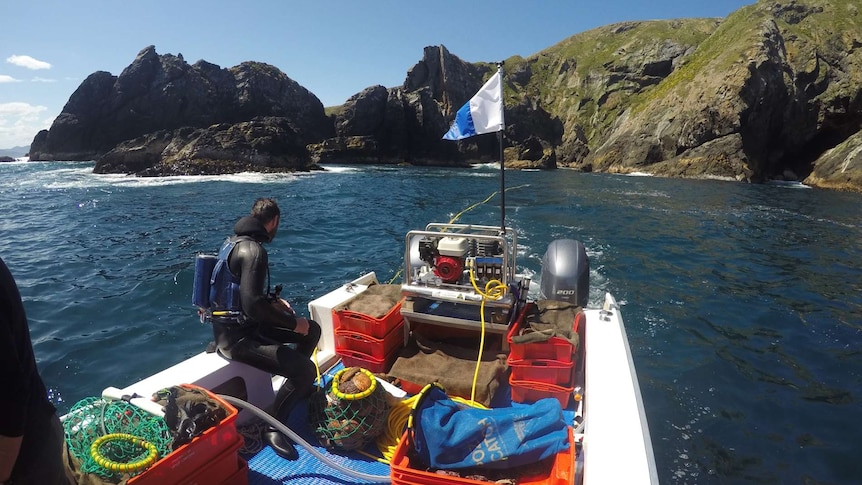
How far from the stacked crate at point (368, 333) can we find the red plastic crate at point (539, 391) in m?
1.53

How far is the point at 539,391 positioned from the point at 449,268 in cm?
172

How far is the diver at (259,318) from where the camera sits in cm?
377

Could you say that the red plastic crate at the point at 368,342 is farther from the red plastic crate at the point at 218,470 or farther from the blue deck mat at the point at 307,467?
the red plastic crate at the point at 218,470

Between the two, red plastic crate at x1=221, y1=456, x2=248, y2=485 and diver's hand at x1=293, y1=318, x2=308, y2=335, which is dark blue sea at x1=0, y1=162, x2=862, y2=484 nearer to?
diver's hand at x1=293, y1=318, x2=308, y2=335

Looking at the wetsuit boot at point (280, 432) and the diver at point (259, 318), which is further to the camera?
the wetsuit boot at point (280, 432)

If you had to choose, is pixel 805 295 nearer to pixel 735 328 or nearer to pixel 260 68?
pixel 735 328

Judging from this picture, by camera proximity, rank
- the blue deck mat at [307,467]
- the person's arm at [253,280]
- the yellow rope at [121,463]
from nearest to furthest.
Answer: the yellow rope at [121,463] < the person's arm at [253,280] < the blue deck mat at [307,467]

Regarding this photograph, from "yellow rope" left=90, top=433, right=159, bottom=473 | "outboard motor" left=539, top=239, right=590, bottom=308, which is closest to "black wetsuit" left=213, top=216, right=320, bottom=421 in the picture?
"yellow rope" left=90, top=433, right=159, bottom=473

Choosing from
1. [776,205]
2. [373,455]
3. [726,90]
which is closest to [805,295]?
[373,455]

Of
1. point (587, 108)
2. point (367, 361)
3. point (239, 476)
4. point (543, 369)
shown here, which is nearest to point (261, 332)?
point (239, 476)

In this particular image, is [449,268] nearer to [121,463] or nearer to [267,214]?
[267,214]

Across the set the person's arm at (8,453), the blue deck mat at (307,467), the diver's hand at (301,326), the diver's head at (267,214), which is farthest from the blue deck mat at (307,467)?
the person's arm at (8,453)

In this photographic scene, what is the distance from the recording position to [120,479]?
9.09 feet

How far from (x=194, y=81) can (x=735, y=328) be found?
10003cm
